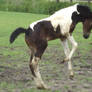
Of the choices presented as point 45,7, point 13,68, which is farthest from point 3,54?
point 45,7

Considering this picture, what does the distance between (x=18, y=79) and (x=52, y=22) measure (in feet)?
5.57

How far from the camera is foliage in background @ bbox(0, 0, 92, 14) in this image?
46.1 metres

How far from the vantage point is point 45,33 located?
25.6 feet

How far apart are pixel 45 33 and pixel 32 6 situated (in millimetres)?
40294

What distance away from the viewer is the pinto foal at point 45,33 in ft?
25.1

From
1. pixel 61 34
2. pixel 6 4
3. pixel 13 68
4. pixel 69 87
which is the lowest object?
pixel 6 4

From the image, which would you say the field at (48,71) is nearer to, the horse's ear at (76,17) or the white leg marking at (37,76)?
the white leg marking at (37,76)

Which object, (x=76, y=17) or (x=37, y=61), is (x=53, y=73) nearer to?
(x=76, y=17)

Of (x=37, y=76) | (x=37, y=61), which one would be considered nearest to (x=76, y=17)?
(x=37, y=61)

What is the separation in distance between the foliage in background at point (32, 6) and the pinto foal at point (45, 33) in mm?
37277

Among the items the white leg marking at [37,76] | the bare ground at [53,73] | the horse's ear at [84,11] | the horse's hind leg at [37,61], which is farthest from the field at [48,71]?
the horse's ear at [84,11]

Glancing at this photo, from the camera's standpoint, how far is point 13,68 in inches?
405

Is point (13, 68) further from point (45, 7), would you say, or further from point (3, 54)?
point (45, 7)

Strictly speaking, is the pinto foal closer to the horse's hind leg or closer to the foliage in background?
the horse's hind leg
